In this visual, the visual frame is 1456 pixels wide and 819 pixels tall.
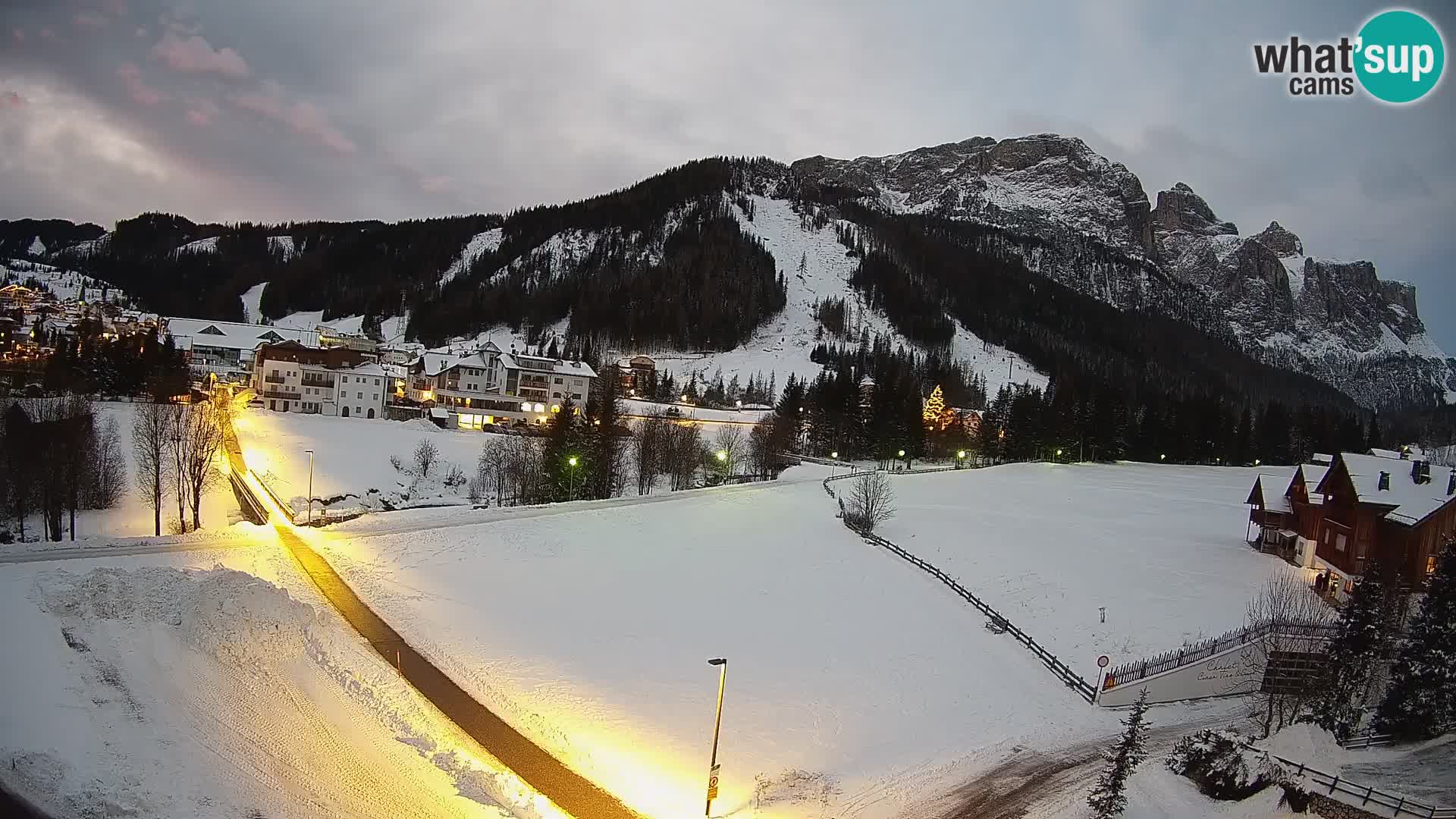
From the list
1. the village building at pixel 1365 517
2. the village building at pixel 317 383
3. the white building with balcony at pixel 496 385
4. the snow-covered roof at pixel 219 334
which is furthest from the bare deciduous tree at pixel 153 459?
the snow-covered roof at pixel 219 334

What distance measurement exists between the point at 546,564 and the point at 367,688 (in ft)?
52.7

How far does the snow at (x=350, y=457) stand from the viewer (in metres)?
54.3

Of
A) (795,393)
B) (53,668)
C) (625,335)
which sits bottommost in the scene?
(53,668)

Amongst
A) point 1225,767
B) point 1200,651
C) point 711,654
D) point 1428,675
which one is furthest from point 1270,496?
point 711,654

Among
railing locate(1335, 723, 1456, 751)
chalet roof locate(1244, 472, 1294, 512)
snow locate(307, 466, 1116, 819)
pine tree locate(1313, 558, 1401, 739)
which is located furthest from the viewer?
chalet roof locate(1244, 472, 1294, 512)

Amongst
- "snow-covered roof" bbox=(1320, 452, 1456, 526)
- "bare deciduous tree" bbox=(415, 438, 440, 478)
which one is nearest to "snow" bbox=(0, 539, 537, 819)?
"bare deciduous tree" bbox=(415, 438, 440, 478)

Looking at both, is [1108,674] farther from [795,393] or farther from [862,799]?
[795,393]

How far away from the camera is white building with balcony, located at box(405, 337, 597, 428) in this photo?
91375 mm

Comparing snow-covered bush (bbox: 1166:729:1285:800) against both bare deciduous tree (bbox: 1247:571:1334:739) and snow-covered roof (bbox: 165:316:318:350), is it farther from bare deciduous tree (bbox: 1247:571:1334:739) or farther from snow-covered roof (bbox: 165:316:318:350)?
snow-covered roof (bbox: 165:316:318:350)

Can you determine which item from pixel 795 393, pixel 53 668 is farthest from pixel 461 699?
pixel 795 393

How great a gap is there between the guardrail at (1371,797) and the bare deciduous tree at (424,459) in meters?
60.1

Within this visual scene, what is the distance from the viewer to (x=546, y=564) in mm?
37094

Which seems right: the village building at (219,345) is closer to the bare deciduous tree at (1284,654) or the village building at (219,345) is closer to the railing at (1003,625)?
the railing at (1003,625)

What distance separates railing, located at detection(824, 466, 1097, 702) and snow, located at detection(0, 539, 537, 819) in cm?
2148
